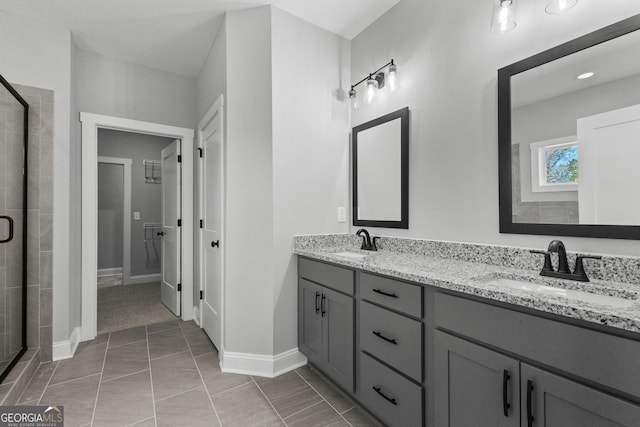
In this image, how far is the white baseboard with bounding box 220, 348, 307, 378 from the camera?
220cm

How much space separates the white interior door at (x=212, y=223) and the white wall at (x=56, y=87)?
1081mm

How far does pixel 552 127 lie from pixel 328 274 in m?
1.44

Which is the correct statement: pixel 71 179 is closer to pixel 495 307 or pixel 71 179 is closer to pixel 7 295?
pixel 7 295

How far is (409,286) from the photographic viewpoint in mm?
1406

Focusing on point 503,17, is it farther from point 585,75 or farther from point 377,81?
point 377,81

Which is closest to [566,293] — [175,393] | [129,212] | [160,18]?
[175,393]

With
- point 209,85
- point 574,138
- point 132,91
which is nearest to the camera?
point 574,138

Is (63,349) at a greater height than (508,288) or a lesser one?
lesser

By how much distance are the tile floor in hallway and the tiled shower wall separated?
1.07ft

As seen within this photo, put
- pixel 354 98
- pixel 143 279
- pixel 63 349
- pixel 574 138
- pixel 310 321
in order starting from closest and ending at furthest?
pixel 574 138, pixel 310 321, pixel 63 349, pixel 354 98, pixel 143 279

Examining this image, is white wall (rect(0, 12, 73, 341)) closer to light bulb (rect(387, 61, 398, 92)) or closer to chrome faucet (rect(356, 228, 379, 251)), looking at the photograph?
chrome faucet (rect(356, 228, 379, 251))

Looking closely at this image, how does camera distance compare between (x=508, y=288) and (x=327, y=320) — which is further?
(x=327, y=320)

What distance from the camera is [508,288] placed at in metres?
1.12

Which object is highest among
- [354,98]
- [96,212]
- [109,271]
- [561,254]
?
[354,98]
